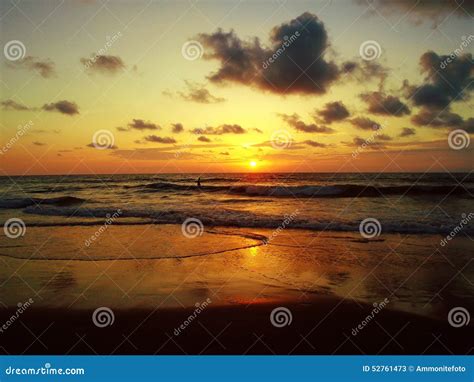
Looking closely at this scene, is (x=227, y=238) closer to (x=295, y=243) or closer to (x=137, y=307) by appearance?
(x=295, y=243)

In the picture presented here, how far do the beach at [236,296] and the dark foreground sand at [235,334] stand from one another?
13 millimetres

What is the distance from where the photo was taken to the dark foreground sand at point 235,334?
15.2ft

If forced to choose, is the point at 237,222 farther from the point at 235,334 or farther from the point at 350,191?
the point at 350,191

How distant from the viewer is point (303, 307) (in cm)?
546

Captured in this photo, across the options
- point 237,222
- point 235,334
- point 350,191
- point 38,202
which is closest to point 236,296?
point 235,334

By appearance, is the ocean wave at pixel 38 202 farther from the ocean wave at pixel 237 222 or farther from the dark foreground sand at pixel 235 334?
the dark foreground sand at pixel 235 334

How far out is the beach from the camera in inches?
186

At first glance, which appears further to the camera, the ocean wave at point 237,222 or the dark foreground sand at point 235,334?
the ocean wave at point 237,222

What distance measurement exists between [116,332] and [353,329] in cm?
292

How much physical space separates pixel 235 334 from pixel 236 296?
108cm

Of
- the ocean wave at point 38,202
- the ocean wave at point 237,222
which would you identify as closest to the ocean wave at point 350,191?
the ocean wave at point 38,202

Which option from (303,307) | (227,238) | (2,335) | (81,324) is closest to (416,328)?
(303,307)

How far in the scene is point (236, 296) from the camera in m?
5.87

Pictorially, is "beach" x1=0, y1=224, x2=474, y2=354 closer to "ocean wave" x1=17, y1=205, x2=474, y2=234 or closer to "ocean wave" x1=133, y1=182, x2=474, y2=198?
"ocean wave" x1=17, y1=205, x2=474, y2=234
